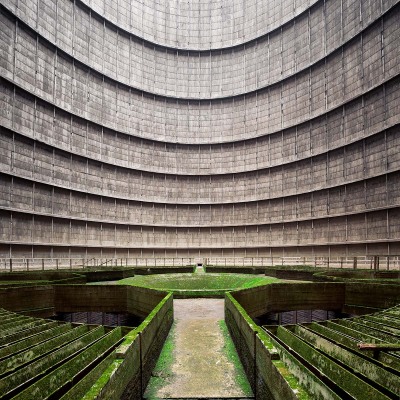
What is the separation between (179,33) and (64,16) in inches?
676

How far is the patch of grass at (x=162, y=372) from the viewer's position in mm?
6602

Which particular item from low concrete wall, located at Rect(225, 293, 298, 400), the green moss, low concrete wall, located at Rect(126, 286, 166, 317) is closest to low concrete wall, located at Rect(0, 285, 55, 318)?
low concrete wall, located at Rect(126, 286, 166, 317)

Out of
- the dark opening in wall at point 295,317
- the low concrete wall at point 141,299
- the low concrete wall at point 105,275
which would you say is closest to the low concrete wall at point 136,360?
the low concrete wall at point 141,299

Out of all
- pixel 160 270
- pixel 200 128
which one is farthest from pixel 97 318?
pixel 200 128

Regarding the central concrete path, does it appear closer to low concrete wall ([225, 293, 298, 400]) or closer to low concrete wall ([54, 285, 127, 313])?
low concrete wall ([225, 293, 298, 400])

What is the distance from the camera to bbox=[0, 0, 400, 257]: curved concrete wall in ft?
102

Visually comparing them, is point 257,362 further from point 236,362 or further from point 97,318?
point 97,318

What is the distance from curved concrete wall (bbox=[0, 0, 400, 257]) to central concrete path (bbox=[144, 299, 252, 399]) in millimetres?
25803

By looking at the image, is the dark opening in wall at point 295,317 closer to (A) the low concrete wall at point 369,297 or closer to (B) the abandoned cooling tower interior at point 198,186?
(B) the abandoned cooling tower interior at point 198,186

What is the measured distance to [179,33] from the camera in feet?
156

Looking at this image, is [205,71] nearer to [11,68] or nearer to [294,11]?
[294,11]

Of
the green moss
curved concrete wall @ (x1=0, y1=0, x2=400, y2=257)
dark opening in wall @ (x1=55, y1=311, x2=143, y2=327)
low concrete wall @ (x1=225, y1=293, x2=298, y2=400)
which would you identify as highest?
curved concrete wall @ (x1=0, y1=0, x2=400, y2=257)

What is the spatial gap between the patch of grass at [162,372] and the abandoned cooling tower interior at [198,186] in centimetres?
5

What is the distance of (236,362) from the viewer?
7.84 meters
